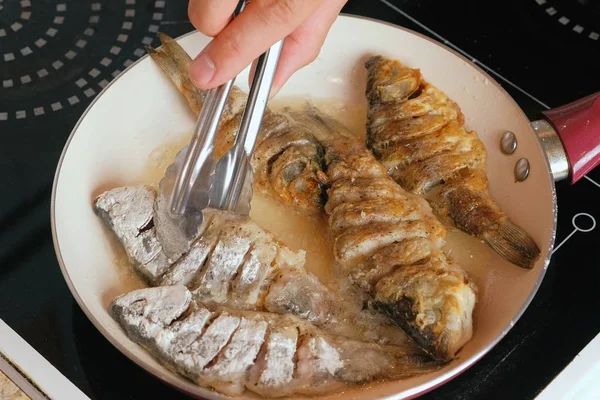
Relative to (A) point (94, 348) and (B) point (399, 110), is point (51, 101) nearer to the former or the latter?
(A) point (94, 348)

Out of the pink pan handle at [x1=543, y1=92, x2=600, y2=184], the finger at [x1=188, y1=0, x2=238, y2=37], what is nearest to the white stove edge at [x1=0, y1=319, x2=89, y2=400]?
the finger at [x1=188, y1=0, x2=238, y2=37]

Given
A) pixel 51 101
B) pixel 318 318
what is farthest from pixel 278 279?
pixel 51 101

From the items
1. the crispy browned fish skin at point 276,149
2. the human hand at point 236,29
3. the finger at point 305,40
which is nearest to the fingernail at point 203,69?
the human hand at point 236,29

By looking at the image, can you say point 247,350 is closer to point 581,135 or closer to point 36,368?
point 36,368

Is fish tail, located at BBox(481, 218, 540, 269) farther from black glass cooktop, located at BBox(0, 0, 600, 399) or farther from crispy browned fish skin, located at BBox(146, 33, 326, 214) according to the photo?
crispy browned fish skin, located at BBox(146, 33, 326, 214)

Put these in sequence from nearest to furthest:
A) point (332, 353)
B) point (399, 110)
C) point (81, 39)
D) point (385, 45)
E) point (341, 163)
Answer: point (332, 353) < point (341, 163) < point (399, 110) < point (385, 45) < point (81, 39)
